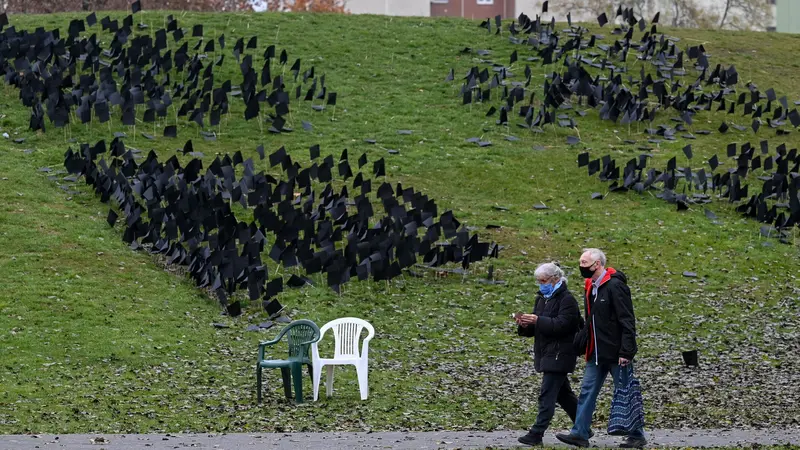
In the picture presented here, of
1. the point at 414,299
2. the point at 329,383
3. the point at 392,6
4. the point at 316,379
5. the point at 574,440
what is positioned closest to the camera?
the point at 574,440

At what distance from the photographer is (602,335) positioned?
1131 cm

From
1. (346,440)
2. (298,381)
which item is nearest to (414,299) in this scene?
(298,381)

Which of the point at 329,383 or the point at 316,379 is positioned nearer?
the point at 316,379

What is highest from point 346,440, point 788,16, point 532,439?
point 788,16

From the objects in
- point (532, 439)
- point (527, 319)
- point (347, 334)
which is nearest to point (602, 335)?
point (527, 319)

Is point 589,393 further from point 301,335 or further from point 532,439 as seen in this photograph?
point 301,335

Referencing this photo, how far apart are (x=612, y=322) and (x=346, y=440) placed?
109 inches

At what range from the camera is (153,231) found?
21.6 meters

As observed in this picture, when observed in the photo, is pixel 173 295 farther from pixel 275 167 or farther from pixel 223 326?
pixel 275 167

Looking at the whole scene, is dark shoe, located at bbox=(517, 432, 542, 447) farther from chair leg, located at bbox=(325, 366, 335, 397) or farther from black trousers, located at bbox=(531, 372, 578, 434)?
chair leg, located at bbox=(325, 366, 335, 397)

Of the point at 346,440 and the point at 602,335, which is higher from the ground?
the point at 602,335

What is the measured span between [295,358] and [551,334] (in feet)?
13.1

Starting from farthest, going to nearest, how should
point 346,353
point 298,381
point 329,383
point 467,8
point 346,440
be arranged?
point 467,8
point 346,353
point 329,383
point 298,381
point 346,440

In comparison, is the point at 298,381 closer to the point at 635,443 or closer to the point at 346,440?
the point at 346,440
